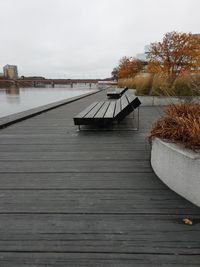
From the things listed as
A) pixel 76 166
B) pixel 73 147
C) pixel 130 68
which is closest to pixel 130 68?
pixel 130 68

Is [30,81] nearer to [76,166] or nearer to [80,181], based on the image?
[76,166]

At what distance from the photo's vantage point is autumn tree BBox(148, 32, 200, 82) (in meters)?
14.0

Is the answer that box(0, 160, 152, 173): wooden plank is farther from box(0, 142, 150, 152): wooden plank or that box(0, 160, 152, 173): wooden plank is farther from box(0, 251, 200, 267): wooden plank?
box(0, 251, 200, 267): wooden plank

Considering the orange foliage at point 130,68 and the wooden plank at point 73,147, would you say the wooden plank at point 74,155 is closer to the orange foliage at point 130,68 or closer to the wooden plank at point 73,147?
the wooden plank at point 73,147

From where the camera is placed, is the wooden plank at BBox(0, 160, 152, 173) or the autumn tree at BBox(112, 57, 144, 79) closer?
the wooden plank at BBox(0, 160, 152, 173)

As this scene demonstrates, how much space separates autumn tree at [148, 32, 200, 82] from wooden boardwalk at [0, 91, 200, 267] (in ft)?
36.1

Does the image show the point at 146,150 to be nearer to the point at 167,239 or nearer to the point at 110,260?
the point at 167,239

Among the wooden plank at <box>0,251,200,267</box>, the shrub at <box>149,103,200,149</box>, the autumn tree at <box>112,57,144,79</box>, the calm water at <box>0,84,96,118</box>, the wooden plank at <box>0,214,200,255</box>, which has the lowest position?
the calm water at <box>0,84,96,118</box>

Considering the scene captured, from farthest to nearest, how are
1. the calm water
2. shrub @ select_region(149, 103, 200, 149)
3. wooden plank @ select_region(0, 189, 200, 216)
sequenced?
the calm water, shrub @ select_region(149, 103, 200, 149), wooden plank @ select_region(0, 189, 200, 216)

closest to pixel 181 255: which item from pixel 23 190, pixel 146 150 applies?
pixel 23 190

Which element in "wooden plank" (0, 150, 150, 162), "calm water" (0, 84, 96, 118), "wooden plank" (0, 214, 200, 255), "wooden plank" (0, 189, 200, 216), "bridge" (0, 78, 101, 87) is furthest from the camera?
"bridge" (0, 78, 101, 87)

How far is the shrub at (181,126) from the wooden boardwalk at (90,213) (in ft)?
1.72

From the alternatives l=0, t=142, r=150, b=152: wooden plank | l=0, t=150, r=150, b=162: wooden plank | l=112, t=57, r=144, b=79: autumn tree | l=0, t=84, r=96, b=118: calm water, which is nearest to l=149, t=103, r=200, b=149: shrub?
l=0, t=150, r=150, b=162: wooden plank

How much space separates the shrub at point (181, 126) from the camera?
277cm
